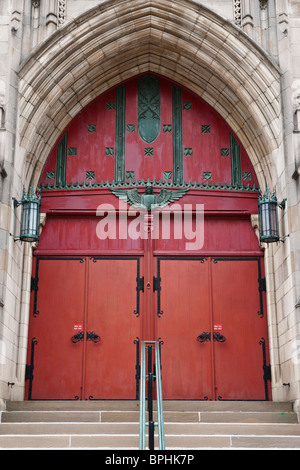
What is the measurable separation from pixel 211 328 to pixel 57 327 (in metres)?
2.23

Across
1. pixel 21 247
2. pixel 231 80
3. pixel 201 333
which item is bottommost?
pixel 201 333

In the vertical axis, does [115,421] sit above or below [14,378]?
below

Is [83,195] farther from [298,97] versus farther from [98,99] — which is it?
[298,97]

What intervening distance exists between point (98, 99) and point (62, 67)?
108cm

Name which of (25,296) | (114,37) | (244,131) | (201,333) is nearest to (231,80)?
(244,131)

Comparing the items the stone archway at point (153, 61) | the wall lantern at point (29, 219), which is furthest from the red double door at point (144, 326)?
the stone archway at point (153, 61)

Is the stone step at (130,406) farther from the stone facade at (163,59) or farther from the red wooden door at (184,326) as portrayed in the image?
the red wooden door at (184,326)

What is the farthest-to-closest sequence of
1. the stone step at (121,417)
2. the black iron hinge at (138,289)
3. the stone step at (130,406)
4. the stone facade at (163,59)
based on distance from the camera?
the black iron hinge at (138,289) → the stone facade at (163,59) → the stone step at (130,406) → the stone step at (121,417)

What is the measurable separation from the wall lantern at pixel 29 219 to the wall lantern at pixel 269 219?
2997mm

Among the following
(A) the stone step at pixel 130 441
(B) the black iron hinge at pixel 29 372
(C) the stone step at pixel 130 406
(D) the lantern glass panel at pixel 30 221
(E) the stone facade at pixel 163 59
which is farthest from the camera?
(B) the black iron hinge at pixel 29 372

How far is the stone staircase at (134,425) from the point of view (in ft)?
21.1

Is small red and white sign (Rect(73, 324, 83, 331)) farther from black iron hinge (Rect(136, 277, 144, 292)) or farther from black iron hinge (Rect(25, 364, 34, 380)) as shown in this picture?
black iron hinge (Rect(136, 277, 144, 292))

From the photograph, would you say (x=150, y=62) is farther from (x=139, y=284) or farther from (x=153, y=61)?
(x=139, y=284)

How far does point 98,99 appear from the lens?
1014 centimetres
